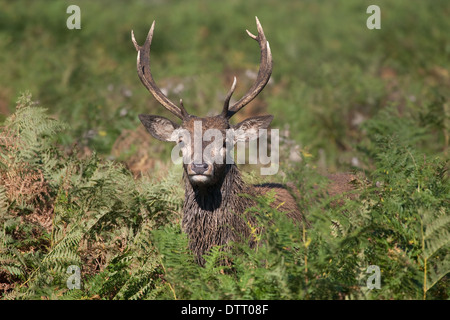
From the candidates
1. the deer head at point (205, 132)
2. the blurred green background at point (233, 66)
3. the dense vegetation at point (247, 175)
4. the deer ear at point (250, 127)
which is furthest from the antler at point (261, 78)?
the blurred green background at point (233, 66)

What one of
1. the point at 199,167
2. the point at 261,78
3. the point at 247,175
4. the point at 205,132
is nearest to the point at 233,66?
the point at 247,175

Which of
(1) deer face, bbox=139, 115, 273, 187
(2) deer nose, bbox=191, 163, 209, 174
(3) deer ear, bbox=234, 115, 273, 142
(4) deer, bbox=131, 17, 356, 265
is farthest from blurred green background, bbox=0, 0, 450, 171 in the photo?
(2) deer nose, bbox=191, 163, 209, 174

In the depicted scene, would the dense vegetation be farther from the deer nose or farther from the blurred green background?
the deer nose

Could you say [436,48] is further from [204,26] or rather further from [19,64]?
[19,64]

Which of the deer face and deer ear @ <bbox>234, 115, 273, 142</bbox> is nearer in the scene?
the deer face

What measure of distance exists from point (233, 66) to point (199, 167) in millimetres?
10891

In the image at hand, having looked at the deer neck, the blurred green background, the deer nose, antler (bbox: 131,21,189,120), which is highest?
the blurred green background

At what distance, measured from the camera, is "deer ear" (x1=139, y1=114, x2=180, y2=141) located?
666cm

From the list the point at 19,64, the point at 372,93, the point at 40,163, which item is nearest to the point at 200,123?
the point at 40,163

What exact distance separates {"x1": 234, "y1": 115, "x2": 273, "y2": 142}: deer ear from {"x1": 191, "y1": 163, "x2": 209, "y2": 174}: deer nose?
2.76 ft

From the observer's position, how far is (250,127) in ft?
21.9

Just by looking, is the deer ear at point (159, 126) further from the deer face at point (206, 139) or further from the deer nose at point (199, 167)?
the deer nose at point (199, 167)

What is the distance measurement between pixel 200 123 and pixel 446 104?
5.12 meters

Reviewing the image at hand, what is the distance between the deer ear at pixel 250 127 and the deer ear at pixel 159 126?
0.66 metres
